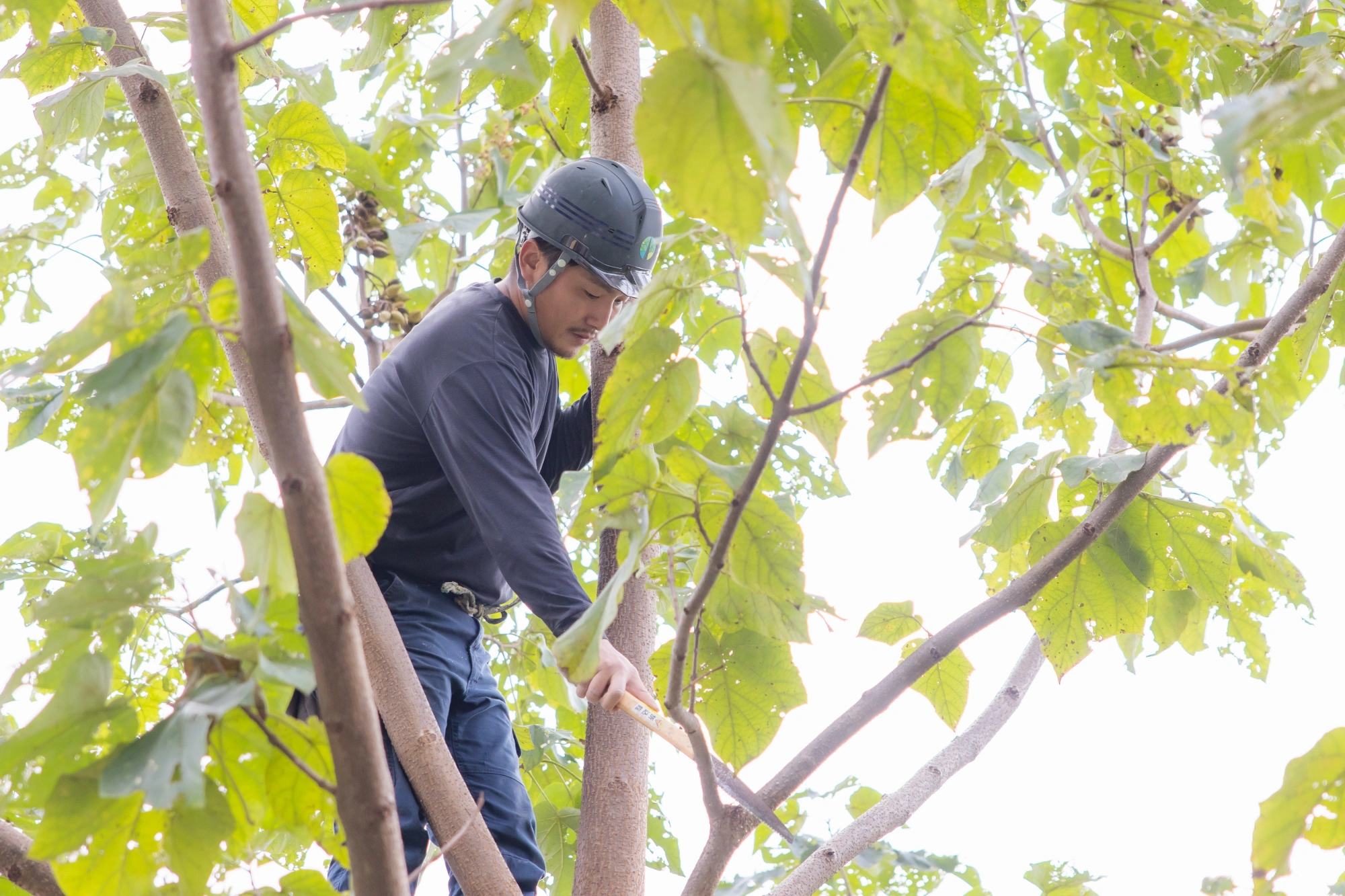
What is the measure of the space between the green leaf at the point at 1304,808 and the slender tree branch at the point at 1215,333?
19.7 inches

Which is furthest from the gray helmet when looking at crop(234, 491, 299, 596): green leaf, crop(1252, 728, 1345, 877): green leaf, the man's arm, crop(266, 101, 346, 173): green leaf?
crop(1252, 728, 1345, 877): green leaf

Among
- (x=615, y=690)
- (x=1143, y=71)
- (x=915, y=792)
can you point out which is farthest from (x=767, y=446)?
(x=1143, y=71)

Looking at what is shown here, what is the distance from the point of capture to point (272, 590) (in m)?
0.88

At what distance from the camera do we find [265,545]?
0.90 meters

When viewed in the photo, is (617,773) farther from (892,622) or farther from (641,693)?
(892,622)

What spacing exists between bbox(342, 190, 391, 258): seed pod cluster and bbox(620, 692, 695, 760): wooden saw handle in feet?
4.27

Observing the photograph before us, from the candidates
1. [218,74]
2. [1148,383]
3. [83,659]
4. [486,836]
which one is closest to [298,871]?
[83,659]

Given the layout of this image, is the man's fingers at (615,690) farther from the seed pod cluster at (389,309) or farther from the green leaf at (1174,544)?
the seed pod cluster at (389,309)

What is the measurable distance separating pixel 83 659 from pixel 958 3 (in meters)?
1.34

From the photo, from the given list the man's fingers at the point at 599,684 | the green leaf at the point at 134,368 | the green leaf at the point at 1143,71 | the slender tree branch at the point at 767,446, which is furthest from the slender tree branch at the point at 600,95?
the green leaf at the point at 134,368

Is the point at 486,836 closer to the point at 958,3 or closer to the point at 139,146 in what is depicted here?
the point at 958,3

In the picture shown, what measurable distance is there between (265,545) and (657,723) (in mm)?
860

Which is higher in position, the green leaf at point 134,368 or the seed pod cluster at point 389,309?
the seed pod cluster at point 389,309

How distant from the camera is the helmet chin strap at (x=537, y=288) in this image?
2033mm
